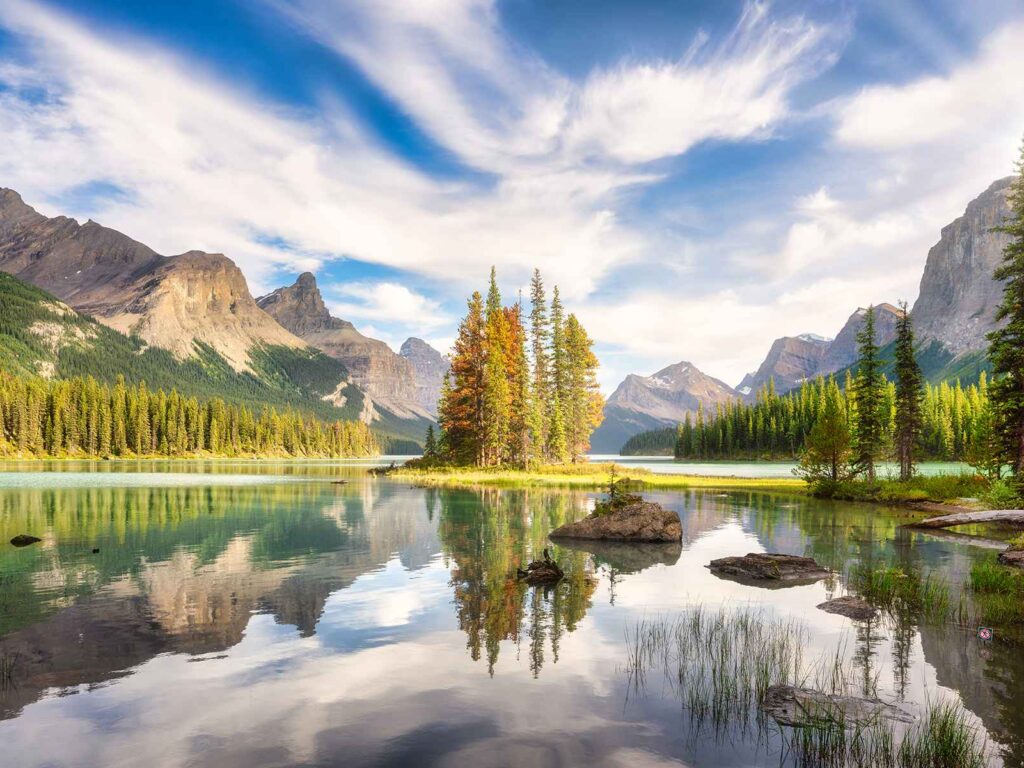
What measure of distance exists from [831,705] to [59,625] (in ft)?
52.7

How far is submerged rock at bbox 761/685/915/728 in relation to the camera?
8.98 m

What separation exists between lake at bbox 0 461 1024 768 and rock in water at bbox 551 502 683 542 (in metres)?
1.42

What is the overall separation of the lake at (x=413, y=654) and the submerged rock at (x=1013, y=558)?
99cm

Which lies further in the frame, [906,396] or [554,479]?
[554,479]

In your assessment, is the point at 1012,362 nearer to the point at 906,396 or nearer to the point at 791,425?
A: the point at 906,396

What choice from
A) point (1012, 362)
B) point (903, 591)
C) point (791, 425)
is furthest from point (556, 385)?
point (791, 425)

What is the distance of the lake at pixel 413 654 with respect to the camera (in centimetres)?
843

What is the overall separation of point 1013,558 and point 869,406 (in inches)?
1322

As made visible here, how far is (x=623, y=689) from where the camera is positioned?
34.8ft

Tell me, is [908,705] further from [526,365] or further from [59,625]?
[526,365]

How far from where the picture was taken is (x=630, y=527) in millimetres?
28891

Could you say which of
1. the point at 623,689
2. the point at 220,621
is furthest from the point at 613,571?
the point at 220,621

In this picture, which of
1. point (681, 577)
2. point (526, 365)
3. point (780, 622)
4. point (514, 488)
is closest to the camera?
point (780, 622)

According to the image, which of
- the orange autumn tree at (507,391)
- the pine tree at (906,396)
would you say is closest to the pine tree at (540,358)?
the orange autumn tree at (507,391)
